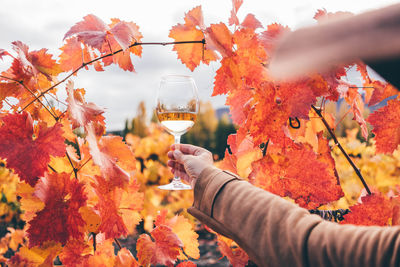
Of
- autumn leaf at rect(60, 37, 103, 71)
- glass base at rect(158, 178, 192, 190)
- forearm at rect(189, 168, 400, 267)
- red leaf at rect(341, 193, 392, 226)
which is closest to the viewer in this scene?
forearm at rect(189, 168, 400, 267)

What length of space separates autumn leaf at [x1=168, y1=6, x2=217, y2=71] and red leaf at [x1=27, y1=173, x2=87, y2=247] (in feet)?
2.23

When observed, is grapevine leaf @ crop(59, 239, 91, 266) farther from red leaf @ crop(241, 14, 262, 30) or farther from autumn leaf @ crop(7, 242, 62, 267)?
red leaf @ crop(241, 14, 262, 30)

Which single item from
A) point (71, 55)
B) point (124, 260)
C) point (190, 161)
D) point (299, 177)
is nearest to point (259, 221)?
point (190, 161)

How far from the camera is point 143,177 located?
6.96m

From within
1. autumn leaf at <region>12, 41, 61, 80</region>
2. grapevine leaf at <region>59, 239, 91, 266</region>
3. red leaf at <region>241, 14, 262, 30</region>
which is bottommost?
grapevine leaf at <region>59, 239, 91, 266</region>

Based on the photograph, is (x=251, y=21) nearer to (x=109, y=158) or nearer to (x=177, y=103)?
(x=177, y=103)

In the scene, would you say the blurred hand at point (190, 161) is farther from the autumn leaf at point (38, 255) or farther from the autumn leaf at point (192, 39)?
the autumn leaf at point (38, 255)

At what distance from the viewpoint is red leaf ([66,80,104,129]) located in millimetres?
1190

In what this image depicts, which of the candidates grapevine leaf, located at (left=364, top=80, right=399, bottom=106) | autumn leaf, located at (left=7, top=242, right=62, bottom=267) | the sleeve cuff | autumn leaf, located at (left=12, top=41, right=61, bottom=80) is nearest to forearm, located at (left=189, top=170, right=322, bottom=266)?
the sleeve cuff

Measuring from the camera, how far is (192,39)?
1493 mm

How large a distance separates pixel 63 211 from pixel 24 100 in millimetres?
562

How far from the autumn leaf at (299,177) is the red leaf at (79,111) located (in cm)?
62

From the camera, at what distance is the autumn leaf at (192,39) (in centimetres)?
143

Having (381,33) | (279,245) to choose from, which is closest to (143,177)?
(279,245)
